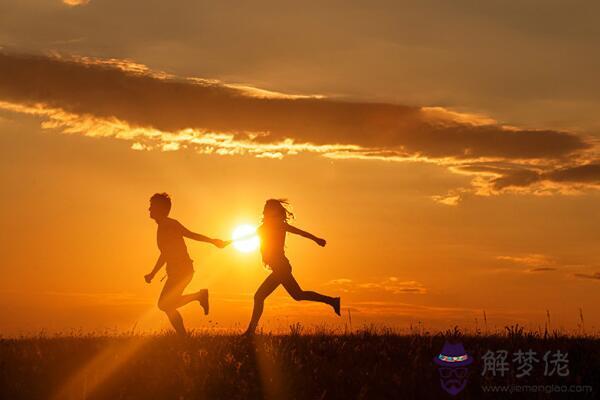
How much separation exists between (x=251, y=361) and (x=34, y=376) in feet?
9.74

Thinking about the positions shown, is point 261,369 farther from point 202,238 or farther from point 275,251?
point 202,238

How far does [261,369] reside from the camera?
448 inches

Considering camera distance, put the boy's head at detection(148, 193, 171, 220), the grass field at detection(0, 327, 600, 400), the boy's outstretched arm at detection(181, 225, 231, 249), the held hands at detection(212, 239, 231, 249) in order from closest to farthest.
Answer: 1. the grass field at detection(0, 327, 600, 400)
2. the boy's head at detection(148, 193, 171, 220)
3. the boy's outstretched arm at detection(181, 225, 231, 249)
4. the held hands at detection(212, 239, 231, 249)

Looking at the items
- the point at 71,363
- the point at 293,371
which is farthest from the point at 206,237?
the point at 293,371

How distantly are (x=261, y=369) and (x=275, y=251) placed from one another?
4.66 m

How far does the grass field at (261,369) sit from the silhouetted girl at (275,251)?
1593 millimetres

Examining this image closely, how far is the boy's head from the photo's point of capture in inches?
618

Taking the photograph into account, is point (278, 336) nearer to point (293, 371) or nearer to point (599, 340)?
point (293, 371)

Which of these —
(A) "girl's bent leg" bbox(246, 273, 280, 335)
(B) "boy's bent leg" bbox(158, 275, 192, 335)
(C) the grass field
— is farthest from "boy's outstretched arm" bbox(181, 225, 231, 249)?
(C) the grass field

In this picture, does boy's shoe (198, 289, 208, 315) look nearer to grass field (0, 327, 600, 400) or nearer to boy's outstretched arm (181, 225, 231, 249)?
boy's outstretched arm (181, 225, 231, 249)

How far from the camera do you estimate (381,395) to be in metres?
10.3

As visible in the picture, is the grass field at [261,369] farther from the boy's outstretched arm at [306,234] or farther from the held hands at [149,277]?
the boy's outstretched arm at [306,234]

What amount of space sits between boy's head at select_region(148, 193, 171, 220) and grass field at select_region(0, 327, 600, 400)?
8.27ft

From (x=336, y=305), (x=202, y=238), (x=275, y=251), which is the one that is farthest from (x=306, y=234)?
(x=202, y=238)
